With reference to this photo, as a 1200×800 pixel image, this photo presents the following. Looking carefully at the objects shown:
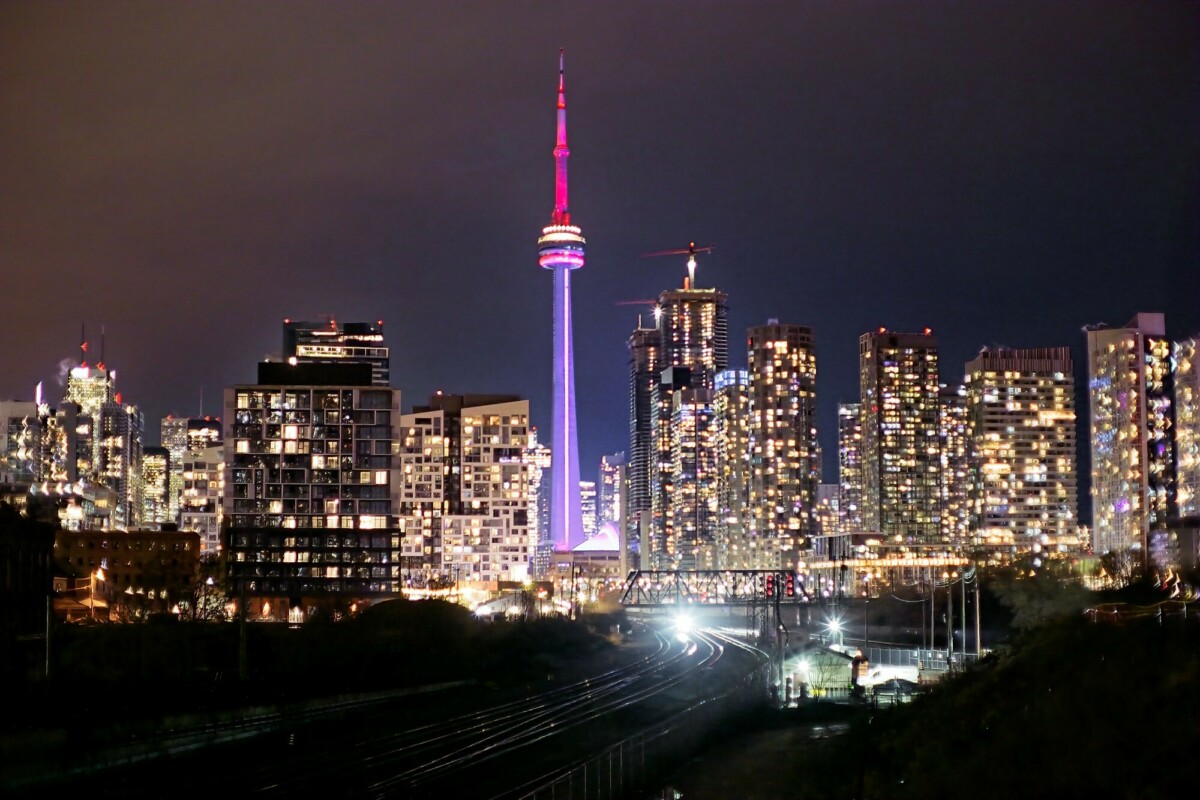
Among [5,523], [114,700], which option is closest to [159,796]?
[114,700]

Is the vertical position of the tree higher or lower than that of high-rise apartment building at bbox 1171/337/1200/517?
lower

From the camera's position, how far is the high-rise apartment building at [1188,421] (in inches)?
6565

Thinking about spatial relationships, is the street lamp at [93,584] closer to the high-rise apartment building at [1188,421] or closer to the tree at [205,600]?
the tree at [205,600]

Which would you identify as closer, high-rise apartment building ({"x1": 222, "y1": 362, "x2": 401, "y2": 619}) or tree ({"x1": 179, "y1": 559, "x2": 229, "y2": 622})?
tree ({"x1": 179, "y1": 559, "x2": 229, "y2": 622})

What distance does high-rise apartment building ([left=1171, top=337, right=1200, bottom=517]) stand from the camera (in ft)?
547

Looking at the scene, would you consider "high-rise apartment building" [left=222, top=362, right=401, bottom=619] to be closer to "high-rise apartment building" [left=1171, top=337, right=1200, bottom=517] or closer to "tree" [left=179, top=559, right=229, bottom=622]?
"tree" [left=179, top=559, right=229, bottom=622]

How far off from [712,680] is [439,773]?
42313 millimetres

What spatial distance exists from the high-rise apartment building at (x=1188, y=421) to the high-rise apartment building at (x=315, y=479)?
8910 centimetres

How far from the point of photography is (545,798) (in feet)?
143

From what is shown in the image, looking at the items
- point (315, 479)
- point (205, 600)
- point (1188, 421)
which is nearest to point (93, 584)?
point (205, 600)

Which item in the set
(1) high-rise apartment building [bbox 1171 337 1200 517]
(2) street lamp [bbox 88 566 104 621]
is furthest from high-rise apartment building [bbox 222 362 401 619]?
(1) high-rise apartment building [bbox 1171 337 1200 517]

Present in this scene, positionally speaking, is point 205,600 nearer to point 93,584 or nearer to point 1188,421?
point 93,584

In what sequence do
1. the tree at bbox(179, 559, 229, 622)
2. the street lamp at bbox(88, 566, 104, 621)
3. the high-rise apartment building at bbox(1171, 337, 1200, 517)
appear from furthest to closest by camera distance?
the high-rise apartment building at bbox(1171, 337, 1200, 517) < the street lamp at bbox(88, 566, 104, 621) < the tree at bbox(179, 559, 229, 622)

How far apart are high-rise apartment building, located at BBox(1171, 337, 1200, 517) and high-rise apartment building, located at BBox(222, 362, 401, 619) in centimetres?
8910
